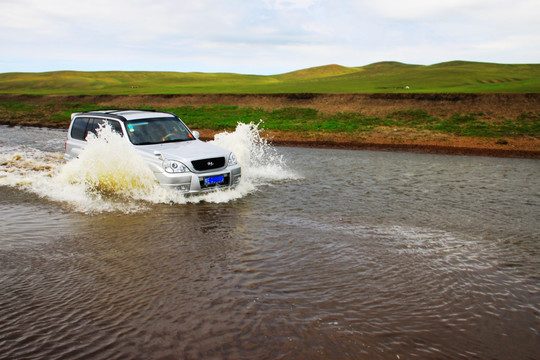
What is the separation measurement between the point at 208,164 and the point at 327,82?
43.2 m

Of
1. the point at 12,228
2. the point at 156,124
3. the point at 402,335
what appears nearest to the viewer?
the point at 402,335

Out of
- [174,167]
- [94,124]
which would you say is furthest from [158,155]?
[94,124]

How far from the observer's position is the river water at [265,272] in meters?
3.71

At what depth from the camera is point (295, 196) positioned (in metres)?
9.58

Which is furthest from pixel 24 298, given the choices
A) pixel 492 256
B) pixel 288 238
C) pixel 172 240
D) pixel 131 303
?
pixel 492 256

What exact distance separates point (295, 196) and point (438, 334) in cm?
589

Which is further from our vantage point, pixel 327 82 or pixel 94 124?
pixel 327 82

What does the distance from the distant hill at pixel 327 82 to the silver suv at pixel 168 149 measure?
24.8m

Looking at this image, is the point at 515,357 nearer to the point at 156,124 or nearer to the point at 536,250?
the point at 536,250

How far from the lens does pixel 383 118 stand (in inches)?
1005

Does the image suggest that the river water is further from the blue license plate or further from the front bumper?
the blue license plate

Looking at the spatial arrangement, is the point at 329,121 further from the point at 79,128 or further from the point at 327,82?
the point at 327,82

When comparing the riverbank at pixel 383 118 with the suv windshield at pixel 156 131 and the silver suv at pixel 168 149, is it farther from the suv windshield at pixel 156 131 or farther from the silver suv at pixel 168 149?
the silver suv at pixel 168 149

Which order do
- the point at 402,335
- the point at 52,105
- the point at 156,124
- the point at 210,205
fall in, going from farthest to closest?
the point at 52,105
the point at 156,124
the point at 210,205
the point at 402,335
